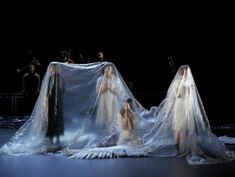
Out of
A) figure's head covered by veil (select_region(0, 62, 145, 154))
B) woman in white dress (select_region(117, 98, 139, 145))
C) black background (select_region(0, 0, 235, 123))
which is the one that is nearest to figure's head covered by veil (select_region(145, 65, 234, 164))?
woman in white dress (select_region(117, 98, 139, 145))

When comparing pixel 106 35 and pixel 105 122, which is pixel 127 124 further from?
pixel 106 35

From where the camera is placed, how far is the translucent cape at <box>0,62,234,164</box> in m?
6.98

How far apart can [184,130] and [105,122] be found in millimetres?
1330

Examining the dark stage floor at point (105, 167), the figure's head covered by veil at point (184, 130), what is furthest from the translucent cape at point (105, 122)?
the dark stage floor at point (105, 167)

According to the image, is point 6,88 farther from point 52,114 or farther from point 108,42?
point 52,114

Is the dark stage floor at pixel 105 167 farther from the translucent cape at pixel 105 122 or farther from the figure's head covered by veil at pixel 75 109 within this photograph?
the figure's head covered by veil at pixel 75 109

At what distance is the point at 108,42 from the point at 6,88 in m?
3.39

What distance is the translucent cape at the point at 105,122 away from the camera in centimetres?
698

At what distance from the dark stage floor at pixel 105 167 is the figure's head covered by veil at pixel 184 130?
0.33 m

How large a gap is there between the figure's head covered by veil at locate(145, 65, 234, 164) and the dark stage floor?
33 cm

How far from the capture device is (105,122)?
7.58 metres

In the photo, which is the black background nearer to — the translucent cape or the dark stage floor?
the translucent cape

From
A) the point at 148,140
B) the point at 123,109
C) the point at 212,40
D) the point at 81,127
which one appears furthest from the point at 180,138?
the point at 212,40

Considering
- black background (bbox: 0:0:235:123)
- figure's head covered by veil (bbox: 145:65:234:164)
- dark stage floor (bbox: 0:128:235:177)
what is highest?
black background (bbox: 0:0:235:123)
